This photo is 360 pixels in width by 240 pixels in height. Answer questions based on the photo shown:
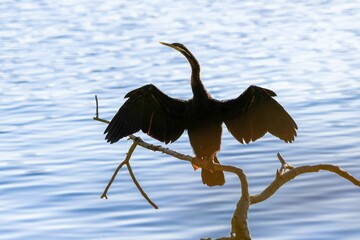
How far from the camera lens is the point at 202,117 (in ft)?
30.9

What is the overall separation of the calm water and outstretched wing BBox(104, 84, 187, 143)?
8.15 ft

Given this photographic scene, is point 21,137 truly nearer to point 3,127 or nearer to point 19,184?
point 3,127

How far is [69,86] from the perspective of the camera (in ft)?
73.9

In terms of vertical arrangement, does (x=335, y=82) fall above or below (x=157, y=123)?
below

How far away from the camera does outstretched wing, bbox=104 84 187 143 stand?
9508 mm

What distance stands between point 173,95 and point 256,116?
1070cm

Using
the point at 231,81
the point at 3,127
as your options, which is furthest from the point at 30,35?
the point at 3,127

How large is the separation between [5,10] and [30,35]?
6712 mm

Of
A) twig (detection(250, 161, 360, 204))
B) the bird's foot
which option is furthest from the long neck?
twig (detection(250, 161, 360, 204))

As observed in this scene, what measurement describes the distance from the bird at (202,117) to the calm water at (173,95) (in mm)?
2459

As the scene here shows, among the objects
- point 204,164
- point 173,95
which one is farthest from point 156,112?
point 173,95

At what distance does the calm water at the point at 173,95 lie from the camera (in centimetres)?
1265

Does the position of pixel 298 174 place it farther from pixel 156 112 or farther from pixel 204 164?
pixel 156 112

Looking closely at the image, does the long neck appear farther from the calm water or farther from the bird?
the calm water
